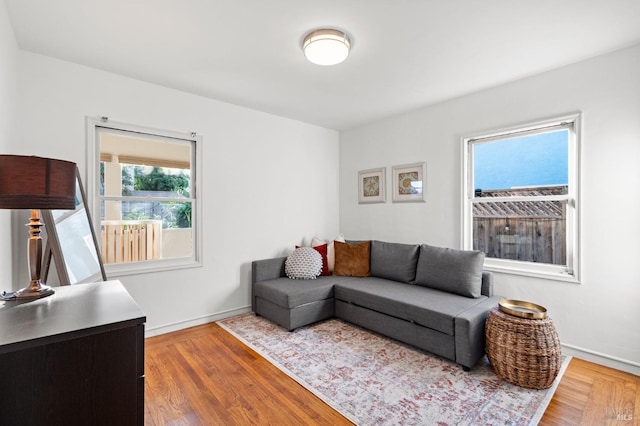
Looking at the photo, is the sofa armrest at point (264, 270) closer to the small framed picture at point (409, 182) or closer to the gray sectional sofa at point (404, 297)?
the gray sectional sofa at point (404, 297)

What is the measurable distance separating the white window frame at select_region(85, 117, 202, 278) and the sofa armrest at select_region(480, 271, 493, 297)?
2.91 metres

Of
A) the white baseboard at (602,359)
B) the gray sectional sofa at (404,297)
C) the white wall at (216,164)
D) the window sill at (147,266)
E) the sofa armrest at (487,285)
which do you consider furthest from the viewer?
the sofa armrest at (487,285)

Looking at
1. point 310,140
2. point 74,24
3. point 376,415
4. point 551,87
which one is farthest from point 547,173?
point 74,24

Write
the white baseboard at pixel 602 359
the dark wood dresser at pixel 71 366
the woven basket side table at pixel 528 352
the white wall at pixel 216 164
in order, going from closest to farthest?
the dark wood dresser at pixel 71 366 < the woven basket side table at pixel 528 352 < the white baseboard at pixel 602 359 < the white wall at pixel 216 164

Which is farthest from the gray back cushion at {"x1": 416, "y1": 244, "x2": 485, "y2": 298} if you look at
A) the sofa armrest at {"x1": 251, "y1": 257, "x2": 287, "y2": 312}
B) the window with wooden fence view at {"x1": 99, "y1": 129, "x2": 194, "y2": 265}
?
the window with wooden fence view at {"x1": 99, "y1": 129, "x2": 194, "y2": 265}

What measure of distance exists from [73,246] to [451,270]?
3.31 meters

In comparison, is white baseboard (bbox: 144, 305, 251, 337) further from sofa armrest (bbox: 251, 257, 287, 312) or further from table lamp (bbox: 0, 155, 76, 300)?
table lamp (bbox: 0, 155, 76, 300)

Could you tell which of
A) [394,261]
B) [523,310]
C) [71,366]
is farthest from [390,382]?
[71,366]

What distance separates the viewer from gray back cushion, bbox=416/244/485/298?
2812 mm

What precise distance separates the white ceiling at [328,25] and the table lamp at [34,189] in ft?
→ 3.84

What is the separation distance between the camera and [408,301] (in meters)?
2.70

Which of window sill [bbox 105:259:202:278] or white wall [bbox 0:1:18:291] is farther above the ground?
white wall [bbox 0:1:18:291]

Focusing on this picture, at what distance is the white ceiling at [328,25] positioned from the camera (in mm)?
1861

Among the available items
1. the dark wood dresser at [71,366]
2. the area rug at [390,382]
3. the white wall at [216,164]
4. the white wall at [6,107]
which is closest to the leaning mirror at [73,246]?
the white wall at [6,107]
